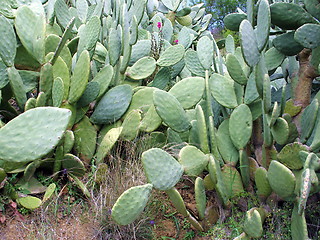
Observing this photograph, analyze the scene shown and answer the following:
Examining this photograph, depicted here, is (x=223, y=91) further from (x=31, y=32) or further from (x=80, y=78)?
(x=31, y=32)

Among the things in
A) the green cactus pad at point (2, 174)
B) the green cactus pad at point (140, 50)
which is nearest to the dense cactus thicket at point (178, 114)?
the green cactus pad at point (2, 174)

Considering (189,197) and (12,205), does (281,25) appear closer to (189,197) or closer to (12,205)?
(189,197)

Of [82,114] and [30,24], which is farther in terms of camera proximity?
[82,114]

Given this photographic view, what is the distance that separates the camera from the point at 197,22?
5922 millimetres

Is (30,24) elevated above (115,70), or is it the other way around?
(30,24)

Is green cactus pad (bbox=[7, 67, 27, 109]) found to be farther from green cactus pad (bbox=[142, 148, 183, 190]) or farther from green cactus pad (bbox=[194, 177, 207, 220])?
green cactus pad (bbox=[194, 177, 207, 220])

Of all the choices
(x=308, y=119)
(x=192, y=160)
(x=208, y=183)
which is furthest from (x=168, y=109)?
(x=308, y=119)

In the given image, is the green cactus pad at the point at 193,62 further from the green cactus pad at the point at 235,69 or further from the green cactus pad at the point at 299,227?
the green cactus pad at the point at 299,227

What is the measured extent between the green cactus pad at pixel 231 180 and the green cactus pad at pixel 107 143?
1.95 ft

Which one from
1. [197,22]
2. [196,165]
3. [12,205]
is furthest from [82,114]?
[197,22]

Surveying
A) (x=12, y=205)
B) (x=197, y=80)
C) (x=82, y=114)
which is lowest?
(x=12, y=205)

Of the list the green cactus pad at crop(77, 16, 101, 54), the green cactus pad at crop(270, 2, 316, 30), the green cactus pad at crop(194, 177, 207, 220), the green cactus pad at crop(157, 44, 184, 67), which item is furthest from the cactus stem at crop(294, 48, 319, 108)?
the green cactus pad at crop(77, 16, 101, 54)

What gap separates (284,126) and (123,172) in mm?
839

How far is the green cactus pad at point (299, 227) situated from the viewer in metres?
1.49
